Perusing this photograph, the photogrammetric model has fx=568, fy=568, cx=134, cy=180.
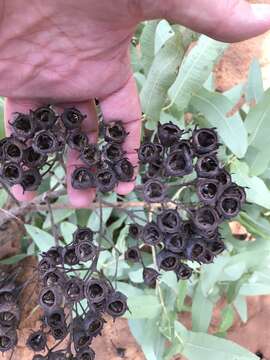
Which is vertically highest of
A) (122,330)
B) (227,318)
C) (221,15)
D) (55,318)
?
(221,15)

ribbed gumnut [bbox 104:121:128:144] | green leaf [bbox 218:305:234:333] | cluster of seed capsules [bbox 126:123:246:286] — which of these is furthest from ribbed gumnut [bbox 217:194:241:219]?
green leaf [bbox 218:305:234:333]

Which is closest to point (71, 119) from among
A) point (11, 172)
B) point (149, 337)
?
point (11, 172)

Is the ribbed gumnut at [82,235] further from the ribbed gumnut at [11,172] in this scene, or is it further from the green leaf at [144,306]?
the green leaf at [144,306]

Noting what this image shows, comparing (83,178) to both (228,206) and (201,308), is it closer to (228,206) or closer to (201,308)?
(228,206)

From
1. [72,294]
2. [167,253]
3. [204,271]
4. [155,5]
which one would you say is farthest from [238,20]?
[204,271]

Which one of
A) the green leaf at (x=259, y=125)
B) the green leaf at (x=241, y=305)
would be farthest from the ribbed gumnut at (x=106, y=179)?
the green leaf at (x=241, y=305)

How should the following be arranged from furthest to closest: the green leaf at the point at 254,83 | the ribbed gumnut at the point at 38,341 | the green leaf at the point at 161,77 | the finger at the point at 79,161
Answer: the green leaf at the point at 254,83 < the green leaf at the point at 161,77 < the finger at the point at 79,161 < the ribbed gumnut at the point at 38,341

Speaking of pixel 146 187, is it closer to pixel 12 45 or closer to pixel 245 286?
pixel 12 45
